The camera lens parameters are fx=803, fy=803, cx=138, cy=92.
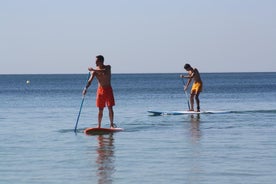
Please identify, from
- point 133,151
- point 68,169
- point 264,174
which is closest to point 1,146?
point 133,151

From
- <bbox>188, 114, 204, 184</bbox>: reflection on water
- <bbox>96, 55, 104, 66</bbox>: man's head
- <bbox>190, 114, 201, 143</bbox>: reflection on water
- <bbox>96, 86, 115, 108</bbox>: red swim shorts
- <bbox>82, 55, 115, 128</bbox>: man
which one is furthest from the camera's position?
<bbox>96, 86, 115, 108</bbox>: red swim shorts

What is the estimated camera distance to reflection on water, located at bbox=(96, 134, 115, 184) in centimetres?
1109

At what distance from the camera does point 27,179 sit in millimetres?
11062

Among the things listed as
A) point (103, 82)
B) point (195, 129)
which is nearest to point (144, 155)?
point (103, 82)

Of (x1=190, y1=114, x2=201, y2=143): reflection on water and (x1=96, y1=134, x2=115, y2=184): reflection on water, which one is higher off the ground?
(x1=190, y1=114, x2=201, y2=143): reflection on water

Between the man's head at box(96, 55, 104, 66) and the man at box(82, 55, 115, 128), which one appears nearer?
the man's head at box(96, 55, 104, 66)

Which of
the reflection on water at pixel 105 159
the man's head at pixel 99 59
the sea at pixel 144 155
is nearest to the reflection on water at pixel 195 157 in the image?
the sea at pixel 144 155

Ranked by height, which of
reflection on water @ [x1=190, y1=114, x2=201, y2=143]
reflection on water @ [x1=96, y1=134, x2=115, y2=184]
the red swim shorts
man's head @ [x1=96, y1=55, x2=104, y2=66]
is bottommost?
reflection on water @ [x1=96, y1=134, x2=115, y2=184]

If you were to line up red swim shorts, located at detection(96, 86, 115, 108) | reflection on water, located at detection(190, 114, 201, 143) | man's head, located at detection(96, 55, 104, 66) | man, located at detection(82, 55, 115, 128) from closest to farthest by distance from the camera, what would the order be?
reflection on water, located at detection(190, 114, 201, 143) < man's head, located at detection(96, 55, 104, 66) < man, located at detection(82, 55, 115, 128) < red swim shorts, located at detection(96, 86, 115, 108)

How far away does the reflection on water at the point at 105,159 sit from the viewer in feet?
36.4

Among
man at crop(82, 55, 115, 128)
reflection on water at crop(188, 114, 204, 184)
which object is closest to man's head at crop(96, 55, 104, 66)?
man at crop(82, 55, 115, 128)

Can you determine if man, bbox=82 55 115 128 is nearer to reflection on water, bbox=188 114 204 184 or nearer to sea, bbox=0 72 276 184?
sea, bbox=0 72 276 184

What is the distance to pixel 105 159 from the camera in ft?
42.7

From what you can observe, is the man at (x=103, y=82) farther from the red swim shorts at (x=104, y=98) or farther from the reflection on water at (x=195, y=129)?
the reflection on water at (x=195, y=129)
